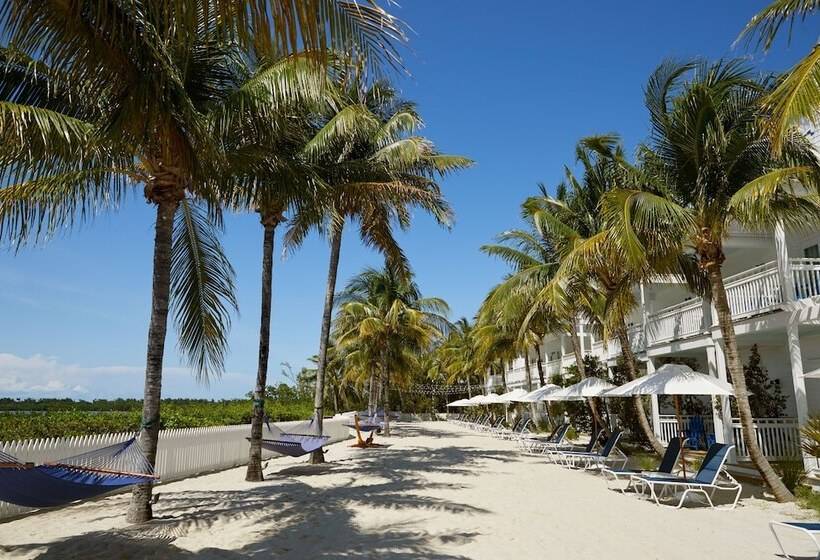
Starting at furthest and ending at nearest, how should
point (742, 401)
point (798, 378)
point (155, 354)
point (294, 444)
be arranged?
point (294, 444) < point (798, 378) < point (742, 401) < point (155, 354)

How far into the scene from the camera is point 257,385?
38.3 feet

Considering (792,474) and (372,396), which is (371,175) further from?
(372,396)

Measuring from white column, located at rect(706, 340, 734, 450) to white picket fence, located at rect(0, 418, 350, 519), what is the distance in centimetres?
1138

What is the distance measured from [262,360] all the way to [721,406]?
33.4 feet

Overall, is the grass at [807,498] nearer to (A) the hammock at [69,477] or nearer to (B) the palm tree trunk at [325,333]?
(A) the hammock at [69,477]

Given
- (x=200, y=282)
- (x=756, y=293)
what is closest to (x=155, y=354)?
(x=200, y=282)

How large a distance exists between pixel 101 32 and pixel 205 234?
4.90 metres

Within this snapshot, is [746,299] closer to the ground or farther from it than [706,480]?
farther from it

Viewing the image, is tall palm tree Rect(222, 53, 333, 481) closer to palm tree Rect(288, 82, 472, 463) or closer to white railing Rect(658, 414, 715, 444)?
palm tree Rect(288, 82, 472, 463)

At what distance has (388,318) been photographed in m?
26.7

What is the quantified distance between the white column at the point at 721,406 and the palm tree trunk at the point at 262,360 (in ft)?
32.3

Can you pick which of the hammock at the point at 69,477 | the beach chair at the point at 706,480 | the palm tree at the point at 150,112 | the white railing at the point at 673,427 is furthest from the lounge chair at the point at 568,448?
the hammock at the point at 69,477

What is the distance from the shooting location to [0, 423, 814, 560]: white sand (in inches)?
241

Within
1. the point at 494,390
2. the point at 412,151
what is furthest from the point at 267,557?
the point at 494,390
